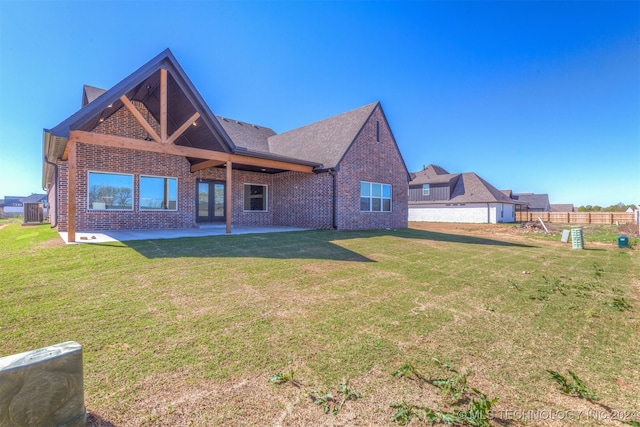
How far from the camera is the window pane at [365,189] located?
14.1m

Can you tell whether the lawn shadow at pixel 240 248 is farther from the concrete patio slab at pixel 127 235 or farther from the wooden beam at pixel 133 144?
the wooden beam at pixel 133 144

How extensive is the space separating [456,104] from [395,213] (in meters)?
8.89

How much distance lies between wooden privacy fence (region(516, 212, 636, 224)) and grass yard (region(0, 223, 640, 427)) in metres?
31.2

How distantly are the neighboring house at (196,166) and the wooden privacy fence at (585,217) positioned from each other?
24.7 m

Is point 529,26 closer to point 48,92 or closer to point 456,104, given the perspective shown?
point 456,104

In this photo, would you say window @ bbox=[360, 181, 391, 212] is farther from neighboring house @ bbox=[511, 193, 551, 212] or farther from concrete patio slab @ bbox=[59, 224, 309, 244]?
neighboring house @ bbox=[511, 193, 551, 212]

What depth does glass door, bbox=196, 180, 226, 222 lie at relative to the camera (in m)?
13.2

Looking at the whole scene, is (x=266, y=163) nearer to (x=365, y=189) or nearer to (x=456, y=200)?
(x=365, y=189)

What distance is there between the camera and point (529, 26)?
11000mm

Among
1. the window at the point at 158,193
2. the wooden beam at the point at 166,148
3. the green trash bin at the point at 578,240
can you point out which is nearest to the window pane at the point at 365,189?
the wooden beam at the point at 166,148

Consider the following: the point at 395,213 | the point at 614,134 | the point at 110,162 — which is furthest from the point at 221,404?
the point at 614,134

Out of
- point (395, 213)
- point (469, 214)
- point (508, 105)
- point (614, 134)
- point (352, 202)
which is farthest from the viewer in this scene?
point (469, 214)

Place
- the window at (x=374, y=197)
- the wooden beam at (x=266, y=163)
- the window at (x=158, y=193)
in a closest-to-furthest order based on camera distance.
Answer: the wooden beam at (x=266, y=163), the window at (x=158, y=193), the window at (x=374, y=197)

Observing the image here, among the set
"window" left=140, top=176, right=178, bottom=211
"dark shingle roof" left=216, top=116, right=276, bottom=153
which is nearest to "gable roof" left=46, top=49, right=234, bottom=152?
"window" left=140, top=176, right=178, bottom=211
